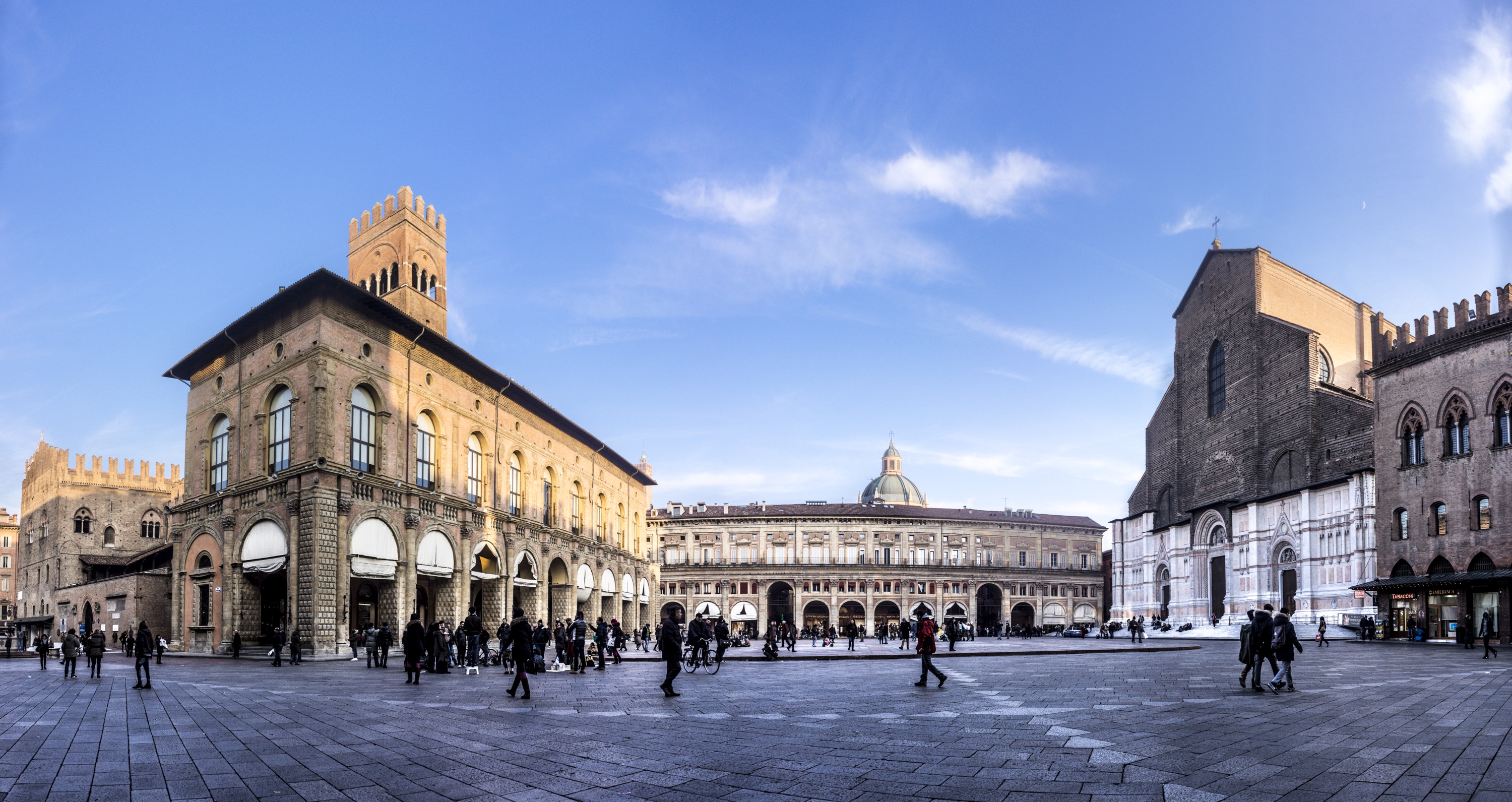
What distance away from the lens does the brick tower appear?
43.7 metres

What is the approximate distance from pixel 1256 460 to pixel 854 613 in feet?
141

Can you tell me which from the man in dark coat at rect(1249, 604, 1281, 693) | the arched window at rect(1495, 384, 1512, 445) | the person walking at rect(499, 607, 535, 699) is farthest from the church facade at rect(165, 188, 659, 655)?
the arched window at rect(1495, 384, 1512, 445)

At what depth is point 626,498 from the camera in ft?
214

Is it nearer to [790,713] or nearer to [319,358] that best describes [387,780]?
[790,713]

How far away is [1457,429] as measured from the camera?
1574 inches

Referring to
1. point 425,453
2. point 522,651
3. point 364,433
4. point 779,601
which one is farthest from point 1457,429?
point 779,601

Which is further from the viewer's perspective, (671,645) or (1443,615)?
(1443,615)

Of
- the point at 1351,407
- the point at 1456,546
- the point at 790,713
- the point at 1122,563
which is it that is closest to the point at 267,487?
the point at 790,713

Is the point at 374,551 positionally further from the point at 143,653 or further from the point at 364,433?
the point at 143,653

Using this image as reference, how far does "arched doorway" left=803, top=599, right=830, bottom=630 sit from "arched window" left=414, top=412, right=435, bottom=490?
188 feet

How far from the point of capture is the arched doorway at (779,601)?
90.5m

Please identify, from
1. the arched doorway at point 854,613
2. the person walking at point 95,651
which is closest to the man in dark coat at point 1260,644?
the person walking at point 95,651

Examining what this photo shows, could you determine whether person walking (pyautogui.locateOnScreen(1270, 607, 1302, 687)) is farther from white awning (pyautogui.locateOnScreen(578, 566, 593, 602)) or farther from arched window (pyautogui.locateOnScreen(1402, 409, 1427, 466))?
white awning (pyautogui.locateOnScreen(578, 566, 593, 602))

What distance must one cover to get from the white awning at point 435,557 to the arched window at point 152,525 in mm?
37553
